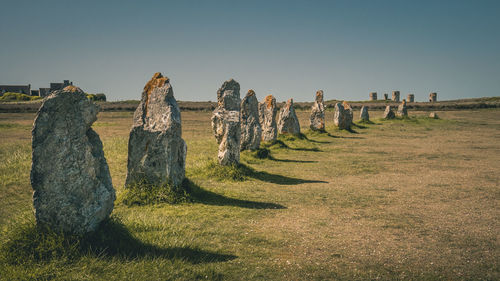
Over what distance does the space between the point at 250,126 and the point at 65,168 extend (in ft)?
39.2

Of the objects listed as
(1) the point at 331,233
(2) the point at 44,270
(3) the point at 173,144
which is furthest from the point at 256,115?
(2) the point at 44,270

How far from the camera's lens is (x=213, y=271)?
531 centimetres

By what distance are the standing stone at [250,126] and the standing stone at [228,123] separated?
3201 mm

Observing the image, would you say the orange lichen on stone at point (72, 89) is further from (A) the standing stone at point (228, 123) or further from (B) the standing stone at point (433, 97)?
(B) the standing stone at point (433, 97)

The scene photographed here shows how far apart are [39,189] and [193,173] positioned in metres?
6.94

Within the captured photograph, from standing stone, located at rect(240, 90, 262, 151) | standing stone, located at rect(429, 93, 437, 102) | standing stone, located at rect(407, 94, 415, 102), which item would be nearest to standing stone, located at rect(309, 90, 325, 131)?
standing stone, located at rect(240, 90, 262, 151)

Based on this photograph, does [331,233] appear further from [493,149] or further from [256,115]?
[493,149]

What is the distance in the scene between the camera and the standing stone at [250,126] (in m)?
17.0

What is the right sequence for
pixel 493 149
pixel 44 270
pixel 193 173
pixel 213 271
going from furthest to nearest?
pixel 493 149 < pixel 193 173 < pixel 213 271 < pixel 44 270

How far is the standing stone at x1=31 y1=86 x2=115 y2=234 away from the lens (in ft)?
18.1

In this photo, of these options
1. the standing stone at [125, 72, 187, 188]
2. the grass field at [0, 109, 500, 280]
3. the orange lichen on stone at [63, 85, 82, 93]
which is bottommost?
the grass field at [0, 109, 500, 280]

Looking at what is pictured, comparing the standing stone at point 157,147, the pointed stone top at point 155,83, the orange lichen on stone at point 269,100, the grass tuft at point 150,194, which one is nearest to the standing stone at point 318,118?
the orange lichen on stone at point 269,100

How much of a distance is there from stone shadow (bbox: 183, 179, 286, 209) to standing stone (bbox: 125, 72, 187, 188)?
0.41m

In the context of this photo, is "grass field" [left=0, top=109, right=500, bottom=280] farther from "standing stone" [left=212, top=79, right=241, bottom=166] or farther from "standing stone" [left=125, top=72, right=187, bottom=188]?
"standing stone" [left=212, top=79, right=241, bottom=166]
